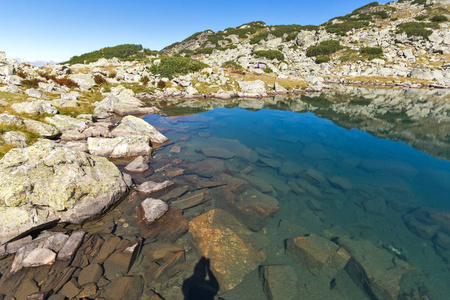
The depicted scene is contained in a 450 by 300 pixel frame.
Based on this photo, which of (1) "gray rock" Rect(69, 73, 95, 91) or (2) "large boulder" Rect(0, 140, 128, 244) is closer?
(2) "large boulder" Rect(0, 140, 128, 244)

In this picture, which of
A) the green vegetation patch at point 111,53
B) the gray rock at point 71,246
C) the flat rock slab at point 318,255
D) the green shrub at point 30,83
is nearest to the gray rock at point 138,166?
the gray rock at point 71,246

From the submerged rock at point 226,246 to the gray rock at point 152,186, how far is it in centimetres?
362

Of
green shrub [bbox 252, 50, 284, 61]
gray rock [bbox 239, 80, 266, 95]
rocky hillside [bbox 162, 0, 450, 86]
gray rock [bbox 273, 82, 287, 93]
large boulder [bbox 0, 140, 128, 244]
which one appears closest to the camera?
large boulder [bbox 0, 140, 128, 244]

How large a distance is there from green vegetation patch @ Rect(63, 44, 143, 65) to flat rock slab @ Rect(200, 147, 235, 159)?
101 m

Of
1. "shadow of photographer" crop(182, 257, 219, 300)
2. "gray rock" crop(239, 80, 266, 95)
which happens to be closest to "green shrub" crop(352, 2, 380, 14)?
"gray rock" crop(239, 80, 266, 95)

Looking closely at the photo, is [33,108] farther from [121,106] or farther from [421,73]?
[421,73]

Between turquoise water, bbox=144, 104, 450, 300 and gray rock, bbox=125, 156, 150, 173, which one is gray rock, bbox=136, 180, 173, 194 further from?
gray rock, bbox=125, 156, 150, 173

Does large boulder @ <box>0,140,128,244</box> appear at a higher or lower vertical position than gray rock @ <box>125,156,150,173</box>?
higher

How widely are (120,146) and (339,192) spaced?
669 inches

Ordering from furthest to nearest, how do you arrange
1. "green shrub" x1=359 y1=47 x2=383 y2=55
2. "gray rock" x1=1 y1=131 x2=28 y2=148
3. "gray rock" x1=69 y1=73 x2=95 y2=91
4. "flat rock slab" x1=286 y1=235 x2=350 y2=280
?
"green shrub" x1=359 y1=47 x2=383 y2=55, "gray rock" x1=69 y1=73 x2=95 y2=91, "gray rock" x1=1 y1=131 x2=28 y2=148, "flat rock slab" x1=286 y1=235 x2=350 y2=280

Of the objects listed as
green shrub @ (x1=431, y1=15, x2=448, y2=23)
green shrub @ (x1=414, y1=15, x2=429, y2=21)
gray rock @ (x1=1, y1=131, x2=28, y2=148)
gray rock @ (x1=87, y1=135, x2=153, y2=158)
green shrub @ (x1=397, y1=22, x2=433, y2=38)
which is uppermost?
green shrub @ (x1=414, y1=15, x2=429, y2=21)

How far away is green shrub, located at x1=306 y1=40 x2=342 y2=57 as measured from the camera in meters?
96.8

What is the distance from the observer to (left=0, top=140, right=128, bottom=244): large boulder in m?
7.83

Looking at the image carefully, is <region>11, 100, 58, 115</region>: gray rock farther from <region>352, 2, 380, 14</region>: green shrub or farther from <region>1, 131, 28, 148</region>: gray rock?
<region>352, 2, 380, 14</region>: green shrub
